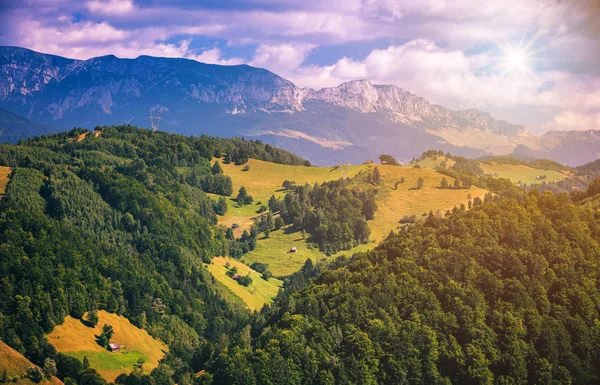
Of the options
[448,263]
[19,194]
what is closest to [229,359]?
[448,263]

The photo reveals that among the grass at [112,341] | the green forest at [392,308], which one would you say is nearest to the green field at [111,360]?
the grass at [112,341]

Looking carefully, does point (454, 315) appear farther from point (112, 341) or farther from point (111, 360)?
point (112, 341)

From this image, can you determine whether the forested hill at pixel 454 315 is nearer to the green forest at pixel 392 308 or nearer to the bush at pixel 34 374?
the green forest at pixel 392 308

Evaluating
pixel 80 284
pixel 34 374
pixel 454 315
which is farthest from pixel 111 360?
pixel 454 315

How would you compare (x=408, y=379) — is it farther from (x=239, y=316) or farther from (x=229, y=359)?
(x=239, y=316)

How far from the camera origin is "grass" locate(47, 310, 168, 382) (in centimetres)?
13038

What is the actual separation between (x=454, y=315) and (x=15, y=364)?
81864 millimetres

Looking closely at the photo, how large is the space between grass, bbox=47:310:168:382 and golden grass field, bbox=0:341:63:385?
1080cm

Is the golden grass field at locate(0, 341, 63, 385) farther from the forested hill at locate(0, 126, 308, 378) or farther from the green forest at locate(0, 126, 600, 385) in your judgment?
the forested hill at locate(0, 126, 308, 378)

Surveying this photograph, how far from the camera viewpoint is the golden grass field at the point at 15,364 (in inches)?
4353

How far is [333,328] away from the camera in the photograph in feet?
421

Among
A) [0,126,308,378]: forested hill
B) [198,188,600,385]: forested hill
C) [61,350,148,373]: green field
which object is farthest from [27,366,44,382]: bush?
[198,188,600,385]: forested hill

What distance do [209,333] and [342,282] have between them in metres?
48.4

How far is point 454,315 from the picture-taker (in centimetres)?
12950
